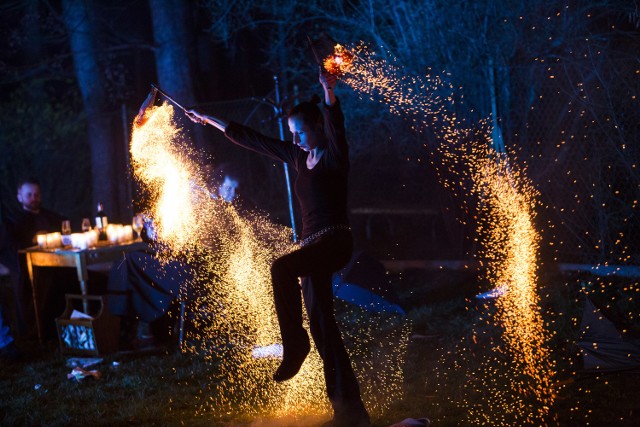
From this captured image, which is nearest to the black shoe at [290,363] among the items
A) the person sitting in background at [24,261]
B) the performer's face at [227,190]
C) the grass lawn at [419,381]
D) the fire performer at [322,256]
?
the fire performer at [322,256]

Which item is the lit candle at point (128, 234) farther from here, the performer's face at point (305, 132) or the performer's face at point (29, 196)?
the performer's face at point (305, 132)

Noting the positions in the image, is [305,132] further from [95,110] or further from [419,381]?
[95,110]

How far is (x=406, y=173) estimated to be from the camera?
1114cm

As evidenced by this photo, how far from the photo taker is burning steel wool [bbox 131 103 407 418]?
20.2 ft

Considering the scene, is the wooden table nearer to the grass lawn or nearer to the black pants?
the grass lawn

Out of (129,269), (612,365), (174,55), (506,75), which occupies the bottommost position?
(612,365)

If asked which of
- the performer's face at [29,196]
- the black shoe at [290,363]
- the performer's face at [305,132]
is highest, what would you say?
the performer's face at [305,132]

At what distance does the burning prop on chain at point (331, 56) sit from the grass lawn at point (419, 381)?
92.1 inches

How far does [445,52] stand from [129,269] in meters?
5.23

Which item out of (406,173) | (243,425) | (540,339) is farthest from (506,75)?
(243,425)

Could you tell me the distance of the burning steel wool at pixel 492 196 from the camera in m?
5.95

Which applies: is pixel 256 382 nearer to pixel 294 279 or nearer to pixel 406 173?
pixel 294 279

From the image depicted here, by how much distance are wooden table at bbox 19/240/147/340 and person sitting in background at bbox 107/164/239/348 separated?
211mm

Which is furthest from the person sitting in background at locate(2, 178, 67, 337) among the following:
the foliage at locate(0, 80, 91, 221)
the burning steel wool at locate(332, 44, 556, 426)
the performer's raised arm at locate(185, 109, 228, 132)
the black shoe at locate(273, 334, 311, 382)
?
the foliage at locate(0, 80, 91, 221)
